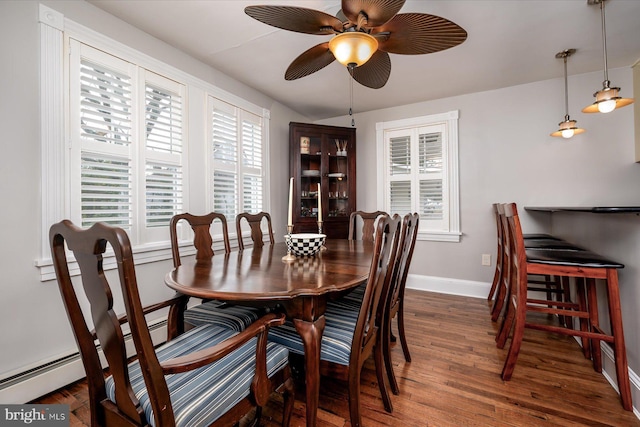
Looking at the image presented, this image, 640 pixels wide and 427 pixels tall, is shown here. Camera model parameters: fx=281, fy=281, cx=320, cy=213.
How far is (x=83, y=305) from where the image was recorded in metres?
1.86

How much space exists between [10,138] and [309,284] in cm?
186

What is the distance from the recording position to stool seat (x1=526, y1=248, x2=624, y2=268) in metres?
1.59

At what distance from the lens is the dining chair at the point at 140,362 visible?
27.5 inches

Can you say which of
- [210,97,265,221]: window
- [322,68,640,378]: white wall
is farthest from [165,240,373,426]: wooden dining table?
[322,68,640,378]: white wall

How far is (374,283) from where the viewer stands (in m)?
1.16

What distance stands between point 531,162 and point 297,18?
3067 mm

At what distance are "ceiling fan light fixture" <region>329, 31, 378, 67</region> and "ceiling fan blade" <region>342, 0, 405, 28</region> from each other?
0.25 feet

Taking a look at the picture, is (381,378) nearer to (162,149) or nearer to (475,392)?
(475,392)

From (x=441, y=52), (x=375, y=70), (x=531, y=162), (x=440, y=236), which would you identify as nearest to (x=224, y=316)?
(x=375, y=70)

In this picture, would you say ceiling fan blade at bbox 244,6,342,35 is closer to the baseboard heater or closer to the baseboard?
the baseboard heater

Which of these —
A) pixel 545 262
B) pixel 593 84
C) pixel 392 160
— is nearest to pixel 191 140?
pixel 392 160

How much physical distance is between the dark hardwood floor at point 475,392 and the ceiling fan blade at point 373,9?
204cm

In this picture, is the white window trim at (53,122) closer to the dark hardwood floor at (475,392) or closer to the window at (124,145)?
the window at (124,145)

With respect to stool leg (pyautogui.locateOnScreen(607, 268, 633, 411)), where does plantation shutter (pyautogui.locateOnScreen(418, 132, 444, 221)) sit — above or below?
→ above
